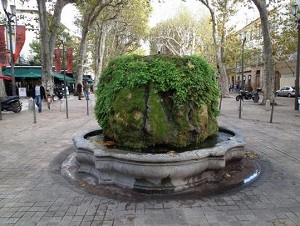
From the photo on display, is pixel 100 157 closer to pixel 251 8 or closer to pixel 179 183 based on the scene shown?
pixel 179 183

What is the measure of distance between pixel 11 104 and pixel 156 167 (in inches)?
563

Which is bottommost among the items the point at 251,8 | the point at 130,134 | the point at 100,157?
the point at 100,157

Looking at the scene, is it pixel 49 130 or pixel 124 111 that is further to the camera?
pixel 49 130

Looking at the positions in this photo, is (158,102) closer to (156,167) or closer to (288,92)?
(156,167)

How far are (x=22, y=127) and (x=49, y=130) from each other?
4.95ft

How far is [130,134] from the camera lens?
509cm

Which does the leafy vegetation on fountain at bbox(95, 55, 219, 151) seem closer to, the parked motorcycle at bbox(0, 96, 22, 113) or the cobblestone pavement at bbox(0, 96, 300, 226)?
the cobblestone pavement at bbox(0, 96, 300, 226)

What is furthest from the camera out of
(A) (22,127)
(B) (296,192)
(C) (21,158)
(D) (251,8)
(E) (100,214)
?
(D) (251,8)

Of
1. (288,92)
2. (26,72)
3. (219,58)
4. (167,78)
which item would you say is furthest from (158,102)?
(288,92)

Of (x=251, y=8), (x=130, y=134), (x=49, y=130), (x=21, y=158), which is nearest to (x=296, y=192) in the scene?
(x=130, y=134)

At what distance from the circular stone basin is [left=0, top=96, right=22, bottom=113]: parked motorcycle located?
12872mm

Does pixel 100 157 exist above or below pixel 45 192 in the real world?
above

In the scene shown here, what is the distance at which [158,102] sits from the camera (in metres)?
5.01

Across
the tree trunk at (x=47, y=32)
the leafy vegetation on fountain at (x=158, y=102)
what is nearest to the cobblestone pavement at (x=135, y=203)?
the leafy vegetation on fountain at (x=158, y=102)
